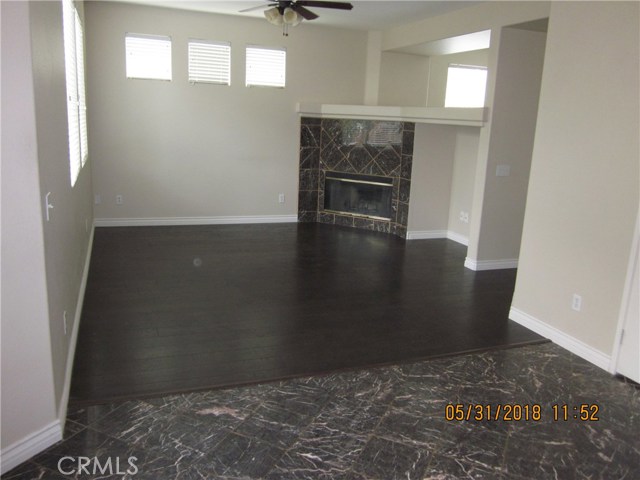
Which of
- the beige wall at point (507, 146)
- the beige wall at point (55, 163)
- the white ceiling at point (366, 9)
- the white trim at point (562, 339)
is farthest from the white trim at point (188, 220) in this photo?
the white trim at point (562, 339)

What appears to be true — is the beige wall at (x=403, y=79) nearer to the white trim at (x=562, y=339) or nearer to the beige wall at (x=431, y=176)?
the beige wall at (x=431, y=176)

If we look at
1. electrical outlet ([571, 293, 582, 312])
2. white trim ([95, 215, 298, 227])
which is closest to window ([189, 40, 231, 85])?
white trim ([95, 215, 298, 227])

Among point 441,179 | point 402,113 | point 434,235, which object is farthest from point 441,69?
point 434,235

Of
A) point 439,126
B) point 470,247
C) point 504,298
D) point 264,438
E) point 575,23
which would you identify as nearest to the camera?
point 264,438

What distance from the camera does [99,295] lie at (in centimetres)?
429

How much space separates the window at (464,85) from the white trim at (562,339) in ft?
14.0

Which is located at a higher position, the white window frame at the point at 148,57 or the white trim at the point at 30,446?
the white window frame at the point at 148,57

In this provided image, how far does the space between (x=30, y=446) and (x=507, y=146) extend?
15.9 ft

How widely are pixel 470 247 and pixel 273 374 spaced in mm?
3263

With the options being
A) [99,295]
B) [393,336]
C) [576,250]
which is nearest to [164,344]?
[99,295]

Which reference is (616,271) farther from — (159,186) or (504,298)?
(159,186)

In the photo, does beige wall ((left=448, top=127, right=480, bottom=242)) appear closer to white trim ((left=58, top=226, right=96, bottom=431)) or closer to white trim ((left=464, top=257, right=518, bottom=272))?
white trim ((left=464, top=257, right=518, bottom=272))

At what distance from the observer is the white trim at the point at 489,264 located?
556 centimetres

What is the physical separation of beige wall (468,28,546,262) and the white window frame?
4005 millimetres
